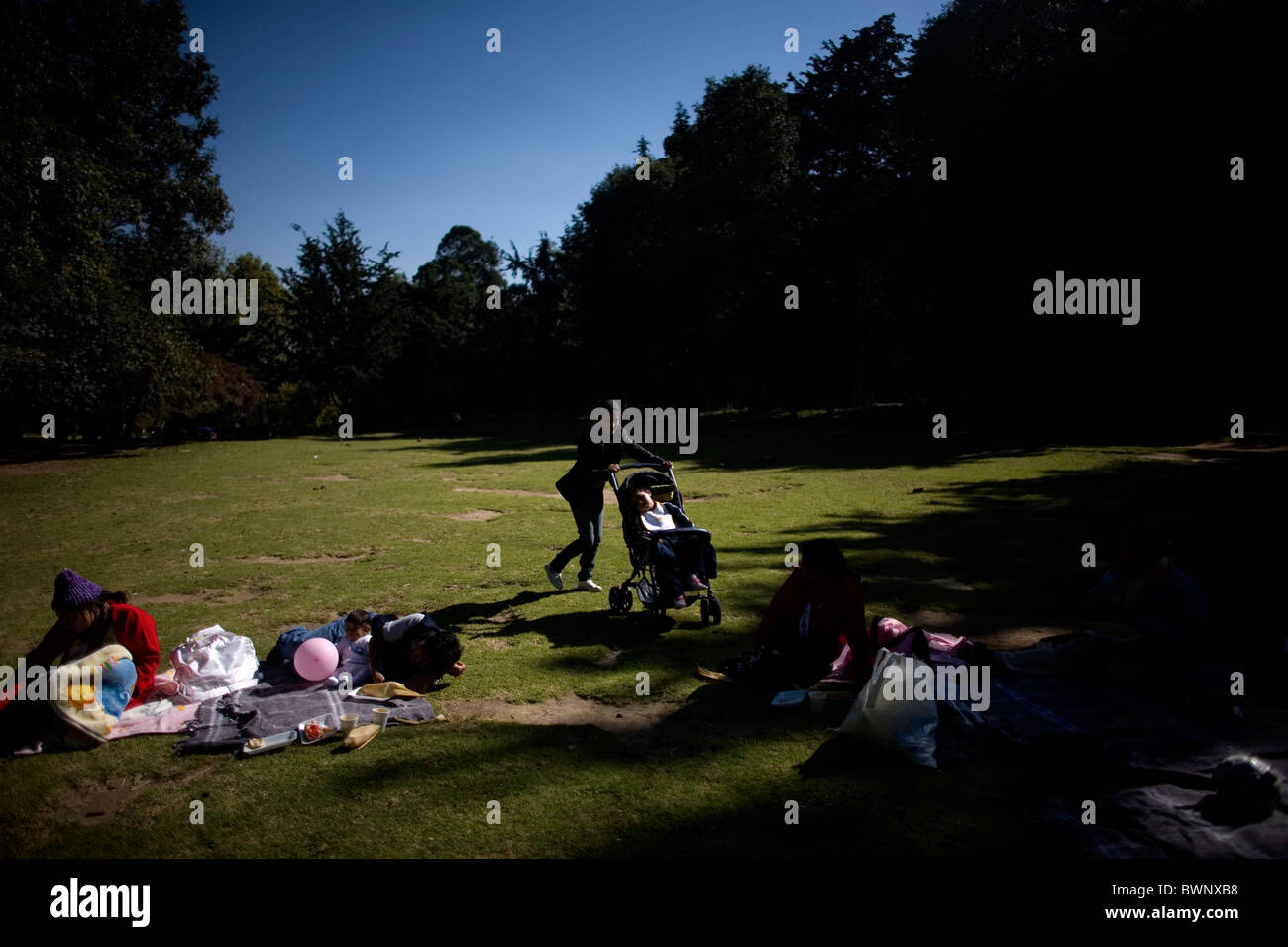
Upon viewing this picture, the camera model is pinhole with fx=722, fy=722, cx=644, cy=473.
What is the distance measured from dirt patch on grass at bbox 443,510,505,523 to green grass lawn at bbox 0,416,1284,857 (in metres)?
0.16

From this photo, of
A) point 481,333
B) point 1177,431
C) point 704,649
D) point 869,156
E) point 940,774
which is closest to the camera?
point 940,774

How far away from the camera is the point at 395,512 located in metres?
13.9

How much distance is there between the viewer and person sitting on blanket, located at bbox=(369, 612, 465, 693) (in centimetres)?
564

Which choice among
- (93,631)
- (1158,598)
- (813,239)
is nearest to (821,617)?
(1158,598)

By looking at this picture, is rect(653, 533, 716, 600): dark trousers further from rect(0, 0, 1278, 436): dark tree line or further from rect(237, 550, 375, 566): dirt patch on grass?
rect(0, 0, 1278, 436): dark tree line

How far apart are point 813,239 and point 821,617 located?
32249 millimetres

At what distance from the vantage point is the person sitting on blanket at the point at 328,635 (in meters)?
5.99

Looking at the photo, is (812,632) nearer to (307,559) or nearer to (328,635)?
(328,635)

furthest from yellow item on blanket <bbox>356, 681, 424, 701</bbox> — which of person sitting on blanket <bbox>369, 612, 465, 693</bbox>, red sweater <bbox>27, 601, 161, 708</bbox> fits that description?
red sweater <bbox>27, 601, 161, 708</bbox>

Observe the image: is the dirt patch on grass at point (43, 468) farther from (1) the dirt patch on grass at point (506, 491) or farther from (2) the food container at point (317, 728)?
(2) the food container at point (317, 728)
